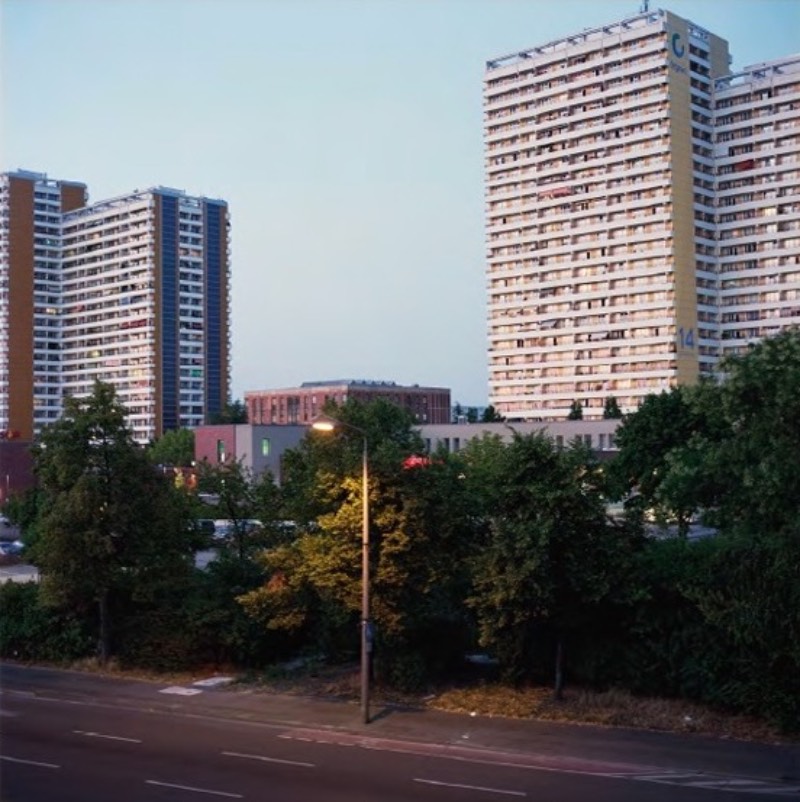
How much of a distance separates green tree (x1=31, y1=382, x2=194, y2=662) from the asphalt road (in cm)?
465

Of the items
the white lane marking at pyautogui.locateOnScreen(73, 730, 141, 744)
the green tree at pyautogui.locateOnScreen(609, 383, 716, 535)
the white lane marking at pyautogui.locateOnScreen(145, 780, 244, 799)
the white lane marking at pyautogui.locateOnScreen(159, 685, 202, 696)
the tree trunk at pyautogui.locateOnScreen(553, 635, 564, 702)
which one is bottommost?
the white lane marking at pyautogui.locateOnScreen(159, 685, 202, 696)

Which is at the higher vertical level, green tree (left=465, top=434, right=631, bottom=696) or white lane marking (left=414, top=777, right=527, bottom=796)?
green tree (left=465, top=434, right=631, bottom=696)

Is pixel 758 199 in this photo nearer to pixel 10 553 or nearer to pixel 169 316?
pixel 10 553

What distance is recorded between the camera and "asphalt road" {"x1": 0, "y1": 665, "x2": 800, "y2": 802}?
1900 cm

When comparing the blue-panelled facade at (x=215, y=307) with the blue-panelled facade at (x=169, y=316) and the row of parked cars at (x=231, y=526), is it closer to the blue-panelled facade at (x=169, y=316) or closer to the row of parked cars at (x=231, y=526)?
the blue-panelled facade at (x=169, y=316)

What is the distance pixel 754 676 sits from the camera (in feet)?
78.0

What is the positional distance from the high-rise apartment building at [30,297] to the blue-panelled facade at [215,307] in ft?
89.0

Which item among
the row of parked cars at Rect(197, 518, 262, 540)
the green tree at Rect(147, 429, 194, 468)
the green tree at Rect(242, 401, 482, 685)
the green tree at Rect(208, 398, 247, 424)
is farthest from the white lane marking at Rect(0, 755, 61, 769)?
the green tree at Rect(208, 398, 247, 424)

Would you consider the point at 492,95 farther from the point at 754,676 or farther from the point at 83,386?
the point at 754,676

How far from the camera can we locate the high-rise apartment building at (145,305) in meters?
170

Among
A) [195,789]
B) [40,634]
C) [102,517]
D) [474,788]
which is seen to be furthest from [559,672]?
[40,634]

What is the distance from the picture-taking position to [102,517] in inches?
1245

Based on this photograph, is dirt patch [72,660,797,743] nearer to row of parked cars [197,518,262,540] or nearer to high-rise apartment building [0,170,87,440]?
row of parked cars [197,518,262,540]

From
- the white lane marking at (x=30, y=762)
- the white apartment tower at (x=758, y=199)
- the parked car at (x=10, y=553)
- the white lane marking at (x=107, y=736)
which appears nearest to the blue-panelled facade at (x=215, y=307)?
the white apartment tower at (x=758, y=199)
